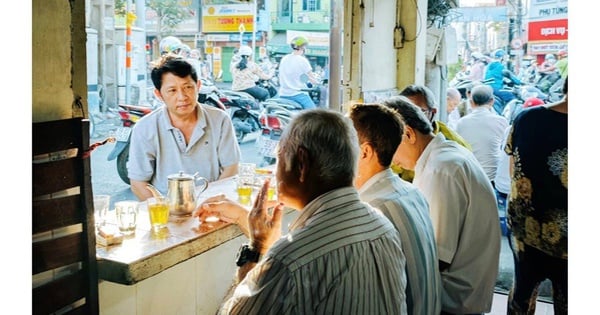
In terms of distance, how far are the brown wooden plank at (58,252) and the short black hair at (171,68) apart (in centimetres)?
144

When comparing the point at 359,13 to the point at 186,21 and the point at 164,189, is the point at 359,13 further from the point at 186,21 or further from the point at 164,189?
the point at 186,21

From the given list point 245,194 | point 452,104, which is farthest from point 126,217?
point 452,104

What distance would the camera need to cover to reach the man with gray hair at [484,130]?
5164 mm

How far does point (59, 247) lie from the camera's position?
1.56 meters

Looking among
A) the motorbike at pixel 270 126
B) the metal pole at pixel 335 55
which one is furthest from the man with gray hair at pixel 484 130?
the motorbike at pixel 270 126

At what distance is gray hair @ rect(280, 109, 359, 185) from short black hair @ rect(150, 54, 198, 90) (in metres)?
1.64

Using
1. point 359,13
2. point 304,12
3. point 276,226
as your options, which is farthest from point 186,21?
point 276,226

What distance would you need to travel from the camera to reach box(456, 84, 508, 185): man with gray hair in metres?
5.16

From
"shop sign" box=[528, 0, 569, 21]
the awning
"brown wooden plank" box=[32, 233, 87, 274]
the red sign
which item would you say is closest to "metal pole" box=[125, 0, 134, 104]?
the awning

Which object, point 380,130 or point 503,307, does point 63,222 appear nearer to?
point 380,130

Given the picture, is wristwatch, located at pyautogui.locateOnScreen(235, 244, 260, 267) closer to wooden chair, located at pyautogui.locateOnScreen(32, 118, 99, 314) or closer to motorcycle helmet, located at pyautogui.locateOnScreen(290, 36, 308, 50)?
wooden chair, located at pyautogui.locateOnScreen(32, 118, 99, 314)

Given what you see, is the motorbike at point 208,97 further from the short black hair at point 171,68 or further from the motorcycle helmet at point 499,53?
the motorcycle helmet at point 499,53

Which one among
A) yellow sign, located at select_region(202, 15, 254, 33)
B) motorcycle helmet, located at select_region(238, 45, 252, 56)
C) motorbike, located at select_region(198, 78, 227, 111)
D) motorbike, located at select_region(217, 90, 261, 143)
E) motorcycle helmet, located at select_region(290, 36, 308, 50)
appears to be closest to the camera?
motorbike, located at select_region(198, 78, 227, 111)

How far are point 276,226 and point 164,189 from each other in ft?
4.84
